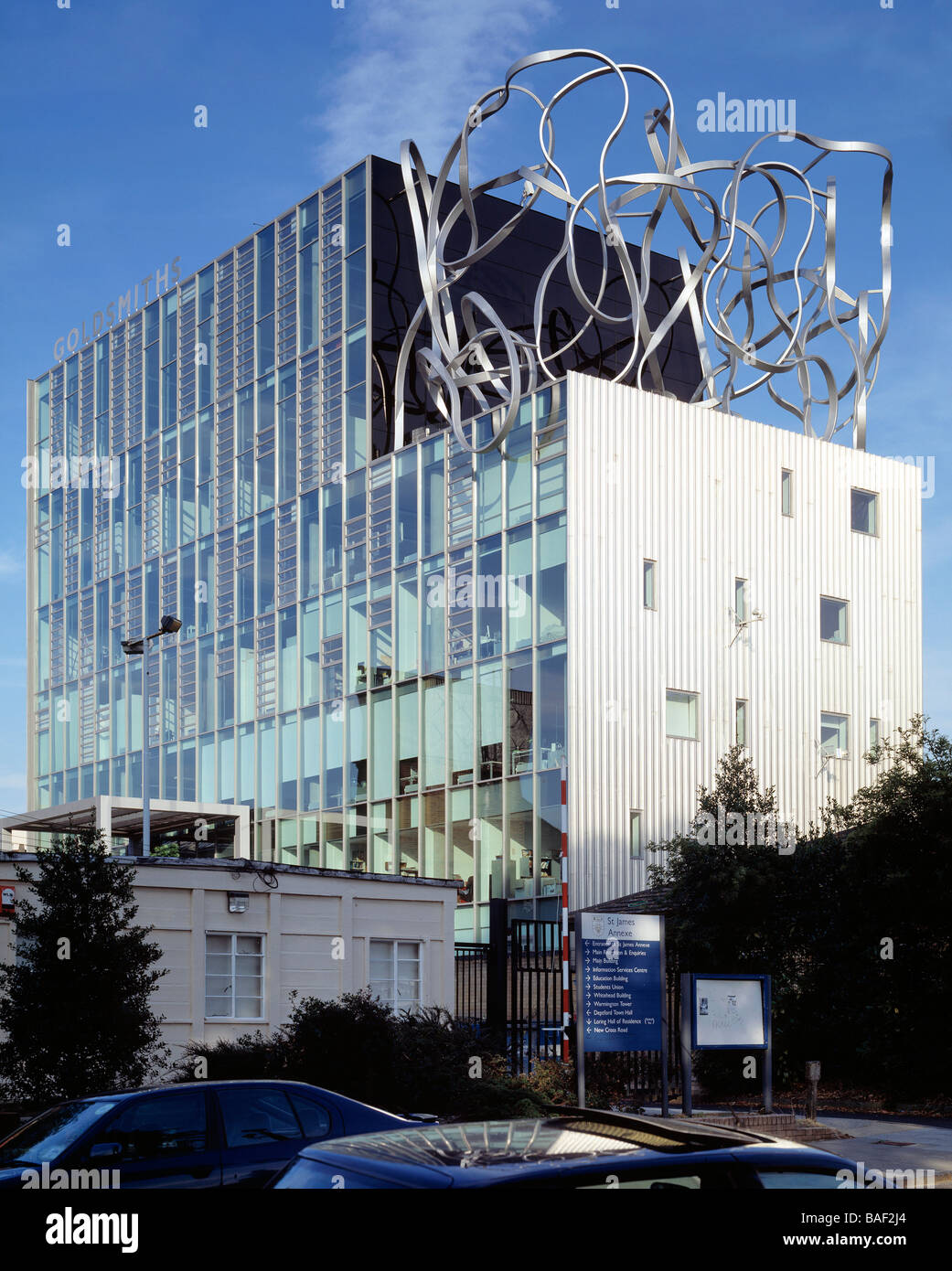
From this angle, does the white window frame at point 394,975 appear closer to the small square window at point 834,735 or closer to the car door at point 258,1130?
the car door at point 258,1130

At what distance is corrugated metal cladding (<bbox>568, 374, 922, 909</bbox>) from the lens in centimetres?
3556

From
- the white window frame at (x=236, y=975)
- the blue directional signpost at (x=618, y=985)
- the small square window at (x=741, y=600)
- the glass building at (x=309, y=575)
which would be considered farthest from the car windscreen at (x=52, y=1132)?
the small square window at (x=741, y=600)

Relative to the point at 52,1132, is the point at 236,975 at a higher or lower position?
lower

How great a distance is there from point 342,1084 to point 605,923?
4.34m

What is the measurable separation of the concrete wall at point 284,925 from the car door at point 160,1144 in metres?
9.97

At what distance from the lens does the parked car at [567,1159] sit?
468 cm

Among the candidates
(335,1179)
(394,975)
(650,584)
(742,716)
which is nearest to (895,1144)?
(394,975)

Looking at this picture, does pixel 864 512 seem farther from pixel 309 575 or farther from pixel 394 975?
pixel 394 975

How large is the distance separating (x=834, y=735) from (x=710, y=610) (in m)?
5.33

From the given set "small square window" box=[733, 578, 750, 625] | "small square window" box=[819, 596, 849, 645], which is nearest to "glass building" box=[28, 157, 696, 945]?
"small square window" box=[733, 578, 750, 625]

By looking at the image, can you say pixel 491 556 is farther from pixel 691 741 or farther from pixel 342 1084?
pixel 342 1084

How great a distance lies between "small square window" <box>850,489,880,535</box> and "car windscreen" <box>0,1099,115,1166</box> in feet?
112

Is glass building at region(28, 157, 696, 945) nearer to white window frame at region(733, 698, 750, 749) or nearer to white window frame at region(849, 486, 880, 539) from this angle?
white window frame at region(733, 698, 750, 749)

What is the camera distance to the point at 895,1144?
17750 mm
